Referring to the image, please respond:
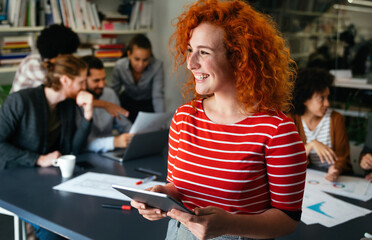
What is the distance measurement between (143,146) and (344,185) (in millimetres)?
1062

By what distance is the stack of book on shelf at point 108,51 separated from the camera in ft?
13.2

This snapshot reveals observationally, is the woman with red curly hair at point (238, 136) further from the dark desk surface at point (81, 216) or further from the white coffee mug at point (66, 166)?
the white coffee mug at point (66, 166)

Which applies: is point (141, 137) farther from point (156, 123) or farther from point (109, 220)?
point (109, 220)

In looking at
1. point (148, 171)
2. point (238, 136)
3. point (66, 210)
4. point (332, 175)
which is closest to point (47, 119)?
point (148, 171)

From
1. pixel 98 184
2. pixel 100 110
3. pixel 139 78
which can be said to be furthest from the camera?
pixel 139 78

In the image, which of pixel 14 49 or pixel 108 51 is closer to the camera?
pixel 14 49

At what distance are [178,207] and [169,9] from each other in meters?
3.98

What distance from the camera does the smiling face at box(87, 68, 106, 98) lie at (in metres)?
2.79

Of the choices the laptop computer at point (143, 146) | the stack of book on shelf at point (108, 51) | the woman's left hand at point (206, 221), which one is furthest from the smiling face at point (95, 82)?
the woman's left hand at point (206, 221)

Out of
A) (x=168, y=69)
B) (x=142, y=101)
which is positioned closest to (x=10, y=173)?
(x=142, y=101)

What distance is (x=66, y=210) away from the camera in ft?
4.80

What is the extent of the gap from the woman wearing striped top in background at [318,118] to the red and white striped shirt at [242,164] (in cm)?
116

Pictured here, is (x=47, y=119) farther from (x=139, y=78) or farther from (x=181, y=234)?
(x=139, y=78)

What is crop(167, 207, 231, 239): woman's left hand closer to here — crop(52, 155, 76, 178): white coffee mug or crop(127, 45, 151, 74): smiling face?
crop(52, 155, 76, 178): white coffee mug
